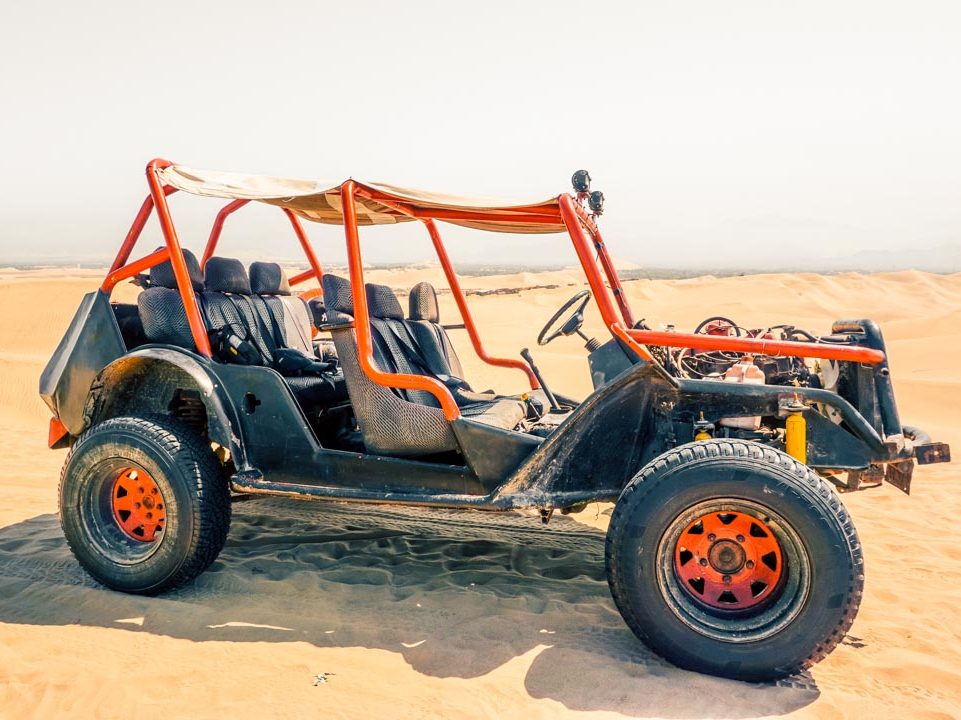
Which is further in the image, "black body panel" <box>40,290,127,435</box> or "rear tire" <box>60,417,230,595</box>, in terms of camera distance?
"black body panel" <box>40,290,127,435</box>

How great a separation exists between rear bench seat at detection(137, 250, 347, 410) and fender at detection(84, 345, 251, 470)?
0.16 m

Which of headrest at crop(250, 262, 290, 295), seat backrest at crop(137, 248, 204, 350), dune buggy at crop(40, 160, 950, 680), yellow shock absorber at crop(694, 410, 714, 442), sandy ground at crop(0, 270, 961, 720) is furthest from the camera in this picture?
headrest at crop(250, 262, 290, 295)

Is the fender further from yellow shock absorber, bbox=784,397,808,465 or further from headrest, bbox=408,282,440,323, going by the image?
yellow shock absorber, bbox=784,397,808,465

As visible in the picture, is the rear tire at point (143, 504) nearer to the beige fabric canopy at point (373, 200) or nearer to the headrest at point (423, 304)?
the beige fabric canopy at point (373, 200)

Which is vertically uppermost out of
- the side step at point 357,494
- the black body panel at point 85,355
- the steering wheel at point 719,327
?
the steering wheel at point 719,327

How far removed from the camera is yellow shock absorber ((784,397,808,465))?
11.6 feet

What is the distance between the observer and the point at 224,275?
519 cm

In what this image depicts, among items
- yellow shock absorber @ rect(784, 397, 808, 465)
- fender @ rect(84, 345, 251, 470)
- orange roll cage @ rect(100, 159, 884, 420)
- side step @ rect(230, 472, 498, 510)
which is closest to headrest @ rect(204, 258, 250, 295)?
orange roll cage @ rect(100, 159, 884, 420)

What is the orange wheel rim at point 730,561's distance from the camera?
3.33 meters

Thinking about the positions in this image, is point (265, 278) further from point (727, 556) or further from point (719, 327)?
point (727, 556)

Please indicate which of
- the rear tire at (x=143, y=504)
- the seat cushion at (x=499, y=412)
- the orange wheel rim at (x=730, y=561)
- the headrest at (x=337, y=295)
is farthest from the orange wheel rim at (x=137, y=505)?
the orange wheel rim at (x=730, y=561)

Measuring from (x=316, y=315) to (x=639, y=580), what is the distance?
3961 mm

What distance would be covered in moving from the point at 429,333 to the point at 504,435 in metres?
1.51

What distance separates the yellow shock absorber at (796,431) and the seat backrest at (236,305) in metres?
2.99
